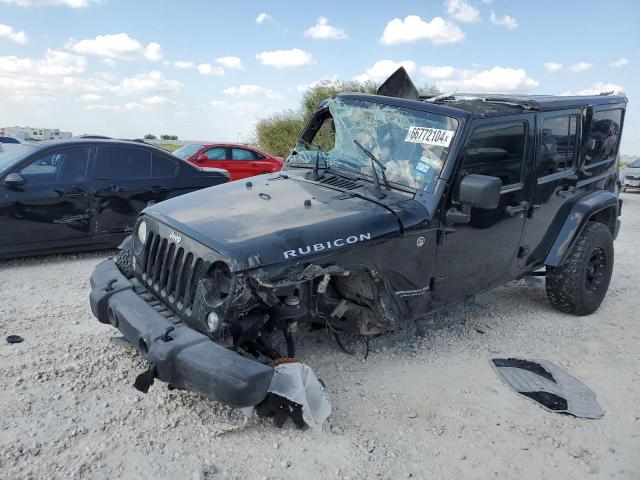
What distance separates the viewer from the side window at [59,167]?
652cm

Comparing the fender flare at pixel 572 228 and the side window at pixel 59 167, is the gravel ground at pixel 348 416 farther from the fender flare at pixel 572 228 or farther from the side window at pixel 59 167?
the side window at pixel 59 167

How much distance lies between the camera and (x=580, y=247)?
512 centimetres

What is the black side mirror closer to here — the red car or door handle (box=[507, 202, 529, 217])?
door handle (box=[507, 202, 529, 217])

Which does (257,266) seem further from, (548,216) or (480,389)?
(548,216)

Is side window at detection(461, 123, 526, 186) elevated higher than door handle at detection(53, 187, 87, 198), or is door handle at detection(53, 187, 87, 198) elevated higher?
side window at detection(461, 123, 526, 186)

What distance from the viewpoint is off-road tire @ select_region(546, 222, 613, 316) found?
5117mm

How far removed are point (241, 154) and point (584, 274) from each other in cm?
1049

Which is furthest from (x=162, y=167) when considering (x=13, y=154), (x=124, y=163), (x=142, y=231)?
(x=142, y=231)

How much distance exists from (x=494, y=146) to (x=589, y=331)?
2112 mm

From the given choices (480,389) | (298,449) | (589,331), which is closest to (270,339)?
(298,449)

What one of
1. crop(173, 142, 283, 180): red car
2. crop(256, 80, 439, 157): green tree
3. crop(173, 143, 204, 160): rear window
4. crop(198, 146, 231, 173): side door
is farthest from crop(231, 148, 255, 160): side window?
crop(256, 80, 439, 157): green tree

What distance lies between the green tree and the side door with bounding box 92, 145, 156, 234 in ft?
45.5

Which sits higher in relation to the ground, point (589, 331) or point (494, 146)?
point (494, 146)

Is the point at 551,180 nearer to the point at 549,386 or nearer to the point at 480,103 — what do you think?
the point at 480,103
